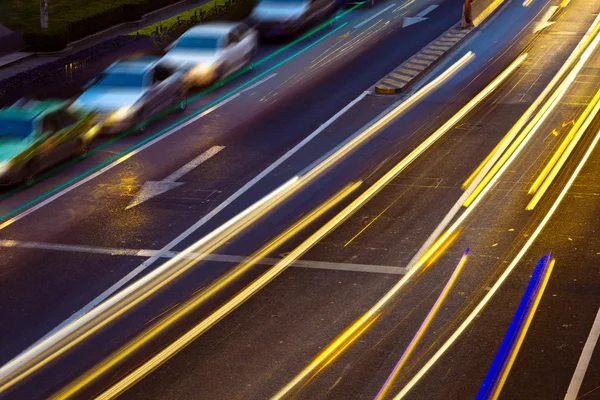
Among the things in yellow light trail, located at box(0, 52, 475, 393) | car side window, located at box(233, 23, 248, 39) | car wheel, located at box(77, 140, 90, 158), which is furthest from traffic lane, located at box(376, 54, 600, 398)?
car side window, located at box(233, 23, 248, 39)

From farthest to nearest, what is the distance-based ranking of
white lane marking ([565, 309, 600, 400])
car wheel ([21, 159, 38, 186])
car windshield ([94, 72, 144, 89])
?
car windshield ([94, 72, 144, 89]) → car wheel ([21, 159, 38, 186]) → white lane marking ([565, 309, 600, 400])

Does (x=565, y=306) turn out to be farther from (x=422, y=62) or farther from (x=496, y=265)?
(x=422, y=62)

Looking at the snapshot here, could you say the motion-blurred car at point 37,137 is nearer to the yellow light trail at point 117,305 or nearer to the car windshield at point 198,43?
the yellow light trail at point 117,305

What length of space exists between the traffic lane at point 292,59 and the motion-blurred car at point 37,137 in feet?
1.59

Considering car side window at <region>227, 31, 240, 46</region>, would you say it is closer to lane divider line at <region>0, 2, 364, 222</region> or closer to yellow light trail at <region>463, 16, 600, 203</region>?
lane divider line at <region>0, 2, 364, 222</region>

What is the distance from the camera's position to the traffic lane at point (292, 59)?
28.7m

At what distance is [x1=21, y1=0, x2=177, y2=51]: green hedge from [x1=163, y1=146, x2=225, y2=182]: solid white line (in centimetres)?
1285

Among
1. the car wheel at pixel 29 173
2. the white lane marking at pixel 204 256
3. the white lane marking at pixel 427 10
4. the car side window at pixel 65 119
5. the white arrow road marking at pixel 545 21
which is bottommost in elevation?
the white arrow road marking at pixel 545 21

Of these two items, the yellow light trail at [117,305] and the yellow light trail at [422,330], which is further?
the yellow light trail at [117,305]

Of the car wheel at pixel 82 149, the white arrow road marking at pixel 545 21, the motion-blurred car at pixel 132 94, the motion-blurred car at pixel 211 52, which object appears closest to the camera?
the car wheel at pixel 82 149

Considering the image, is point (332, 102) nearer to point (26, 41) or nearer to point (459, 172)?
point (459, 172)

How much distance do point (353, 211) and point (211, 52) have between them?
12.6m

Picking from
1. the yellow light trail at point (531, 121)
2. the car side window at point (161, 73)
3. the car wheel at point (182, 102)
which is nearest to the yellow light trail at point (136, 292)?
the yellow light trail at point (531, 121)

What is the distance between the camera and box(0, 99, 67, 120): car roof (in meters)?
27.1
